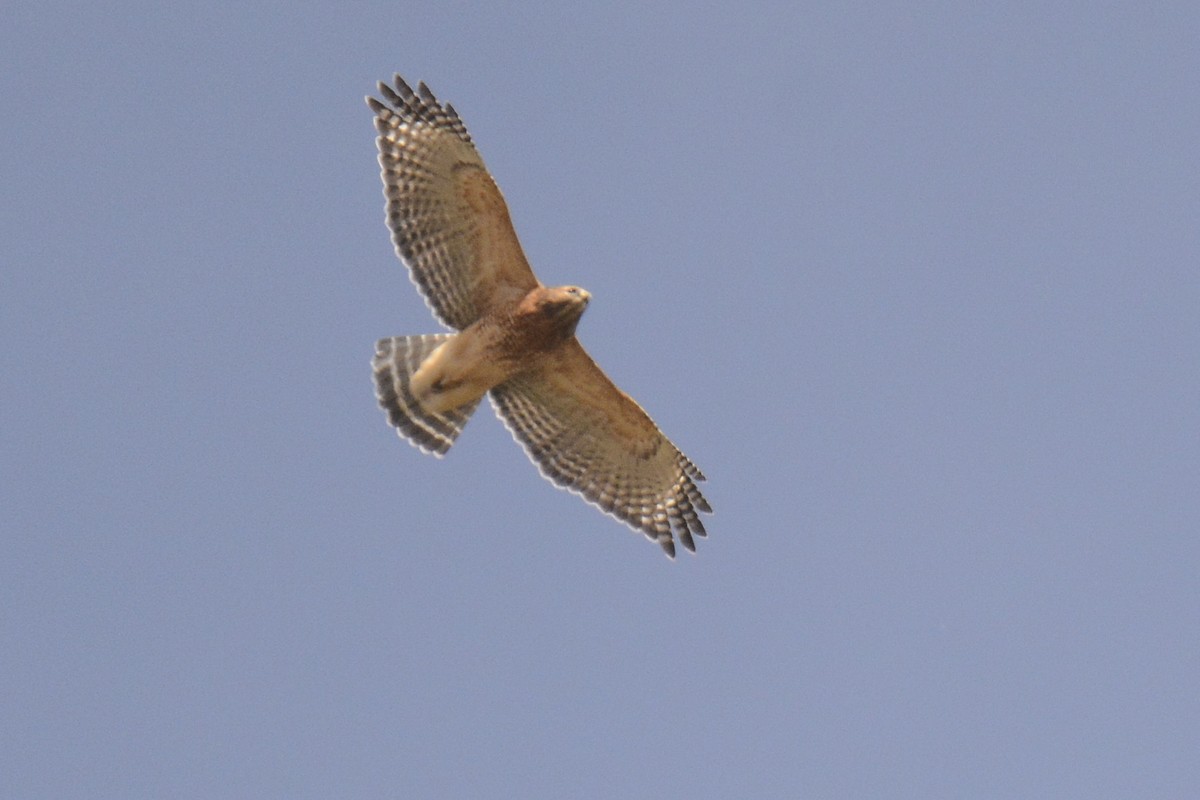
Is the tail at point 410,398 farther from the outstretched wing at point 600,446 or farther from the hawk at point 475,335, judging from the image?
the outstretched wing at point 600,446

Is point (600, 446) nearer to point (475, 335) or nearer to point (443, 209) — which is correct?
point (475, 335)

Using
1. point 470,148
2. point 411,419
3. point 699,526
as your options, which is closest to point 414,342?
point 411,419

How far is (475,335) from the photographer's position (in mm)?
16406

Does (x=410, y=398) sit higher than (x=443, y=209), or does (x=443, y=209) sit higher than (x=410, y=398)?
(x=443, y=209)

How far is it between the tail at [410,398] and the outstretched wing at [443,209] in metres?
0.42

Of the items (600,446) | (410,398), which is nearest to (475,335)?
(410,398)

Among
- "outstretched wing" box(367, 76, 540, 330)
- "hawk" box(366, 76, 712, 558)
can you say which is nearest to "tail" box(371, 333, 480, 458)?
"hawk" box(366, 76, 712, 558)

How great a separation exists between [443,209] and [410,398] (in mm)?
1748

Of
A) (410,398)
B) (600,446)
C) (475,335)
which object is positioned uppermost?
(600,446)

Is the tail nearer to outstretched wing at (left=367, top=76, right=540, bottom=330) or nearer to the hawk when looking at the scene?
the hawk

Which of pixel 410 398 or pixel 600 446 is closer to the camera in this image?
pixel 410 398

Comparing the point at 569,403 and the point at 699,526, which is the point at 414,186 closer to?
the point at 569,403

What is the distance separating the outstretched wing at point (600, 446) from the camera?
16.9 meters

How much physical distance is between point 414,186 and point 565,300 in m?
1.64
